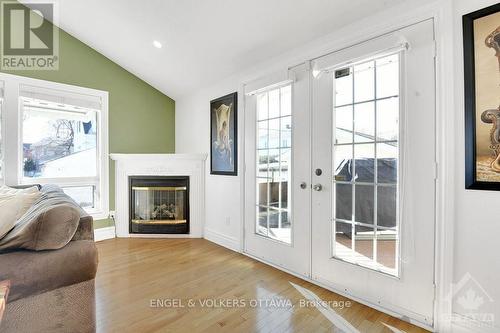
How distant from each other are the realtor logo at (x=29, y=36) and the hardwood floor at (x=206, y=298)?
2.51 m

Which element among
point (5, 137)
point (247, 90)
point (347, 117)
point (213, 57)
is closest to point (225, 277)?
point (347, 117)

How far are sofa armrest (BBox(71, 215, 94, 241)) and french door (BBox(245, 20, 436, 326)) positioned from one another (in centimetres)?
174

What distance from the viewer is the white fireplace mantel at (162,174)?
3814 mm

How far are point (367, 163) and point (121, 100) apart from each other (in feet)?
11.7

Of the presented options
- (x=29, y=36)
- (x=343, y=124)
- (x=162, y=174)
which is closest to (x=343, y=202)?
(x=343, y=124)

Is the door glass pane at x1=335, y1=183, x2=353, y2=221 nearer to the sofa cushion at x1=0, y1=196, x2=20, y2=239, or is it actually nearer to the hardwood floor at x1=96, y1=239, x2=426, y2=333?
the hardwood floor at x1=96, y1=239, x2=426, y2=333

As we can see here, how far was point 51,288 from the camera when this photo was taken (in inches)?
45.4

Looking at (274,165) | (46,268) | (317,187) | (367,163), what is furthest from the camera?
(274,165)

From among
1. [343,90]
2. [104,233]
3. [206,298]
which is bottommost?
[206,298]

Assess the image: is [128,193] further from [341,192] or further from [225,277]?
[341,192]

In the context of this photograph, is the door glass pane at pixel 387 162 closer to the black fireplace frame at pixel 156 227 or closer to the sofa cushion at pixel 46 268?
the sofa cushion at pixel 46 268

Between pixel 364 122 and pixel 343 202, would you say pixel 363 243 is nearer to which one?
pixel 343 202

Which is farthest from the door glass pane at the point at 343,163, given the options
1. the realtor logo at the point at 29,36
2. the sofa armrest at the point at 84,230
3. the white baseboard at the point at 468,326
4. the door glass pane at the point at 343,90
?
the realtor logo at the point at 29,36

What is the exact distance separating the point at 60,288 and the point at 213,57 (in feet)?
8.68
